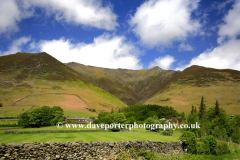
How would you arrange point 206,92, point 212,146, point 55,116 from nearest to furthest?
point 212,146 < point 55,116 < point 206,92

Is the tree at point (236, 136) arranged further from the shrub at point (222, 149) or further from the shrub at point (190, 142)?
the shrub at point (190, 142)

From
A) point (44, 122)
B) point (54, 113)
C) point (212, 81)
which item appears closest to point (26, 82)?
point (54, 113)

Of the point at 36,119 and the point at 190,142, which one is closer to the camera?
the point at 190,142

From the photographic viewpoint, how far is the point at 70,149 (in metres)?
14.5

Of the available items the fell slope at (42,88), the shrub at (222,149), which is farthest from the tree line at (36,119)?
the shrub at (222,149)

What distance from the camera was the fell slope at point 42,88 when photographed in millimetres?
114838

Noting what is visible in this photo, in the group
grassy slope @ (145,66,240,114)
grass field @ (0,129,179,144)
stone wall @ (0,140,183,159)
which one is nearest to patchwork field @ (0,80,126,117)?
grassy slope @ (145,66,240,114)

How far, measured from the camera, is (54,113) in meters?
70.4

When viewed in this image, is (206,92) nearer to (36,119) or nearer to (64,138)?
(36,119)

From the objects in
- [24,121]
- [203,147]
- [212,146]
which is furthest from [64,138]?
[24,121]

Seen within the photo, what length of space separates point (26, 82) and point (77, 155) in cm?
15880

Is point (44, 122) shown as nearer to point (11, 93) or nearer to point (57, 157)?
point (57, 157)

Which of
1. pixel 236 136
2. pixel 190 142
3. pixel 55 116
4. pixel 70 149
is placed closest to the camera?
pixel 70 149

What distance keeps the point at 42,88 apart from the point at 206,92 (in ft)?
504
